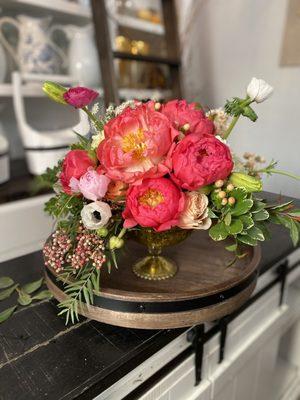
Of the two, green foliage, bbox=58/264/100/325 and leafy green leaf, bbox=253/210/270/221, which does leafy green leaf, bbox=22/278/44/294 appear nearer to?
green foliage, bbox=58/264/100/325

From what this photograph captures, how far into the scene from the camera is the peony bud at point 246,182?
47 cm

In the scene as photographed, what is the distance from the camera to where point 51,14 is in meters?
1.20

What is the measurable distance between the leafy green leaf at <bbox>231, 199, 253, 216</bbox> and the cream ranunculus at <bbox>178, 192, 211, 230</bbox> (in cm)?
4

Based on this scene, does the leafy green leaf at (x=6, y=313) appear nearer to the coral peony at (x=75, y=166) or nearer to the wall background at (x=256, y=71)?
the coral peony at (x=75, y=166)

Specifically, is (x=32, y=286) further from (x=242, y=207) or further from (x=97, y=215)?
(x=242, y=207)

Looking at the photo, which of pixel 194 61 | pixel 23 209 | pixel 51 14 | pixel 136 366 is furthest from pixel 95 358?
pixel 51 14

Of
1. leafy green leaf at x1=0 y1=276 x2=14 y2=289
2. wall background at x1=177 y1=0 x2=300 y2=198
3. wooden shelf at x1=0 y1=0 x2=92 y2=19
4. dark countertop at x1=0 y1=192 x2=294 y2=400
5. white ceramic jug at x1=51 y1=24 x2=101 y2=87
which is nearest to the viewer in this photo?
dark countertop at x1=0 y1=192 x2=294 y2=400

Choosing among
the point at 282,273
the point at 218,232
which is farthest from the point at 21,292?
the point at 282,273

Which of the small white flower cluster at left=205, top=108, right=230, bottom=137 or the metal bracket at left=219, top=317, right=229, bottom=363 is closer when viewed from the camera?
the small white flower cluster at left=205, top=108, right=230, bottom=137

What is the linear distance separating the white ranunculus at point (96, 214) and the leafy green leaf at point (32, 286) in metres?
0.24

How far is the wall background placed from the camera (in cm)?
77

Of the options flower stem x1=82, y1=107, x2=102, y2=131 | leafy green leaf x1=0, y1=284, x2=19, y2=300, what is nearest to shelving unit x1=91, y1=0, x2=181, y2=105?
flower stem x1=82, y1=107, x2=102, y2=131

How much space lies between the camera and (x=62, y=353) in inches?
18.7

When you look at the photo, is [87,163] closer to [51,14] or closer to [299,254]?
[299,254]
